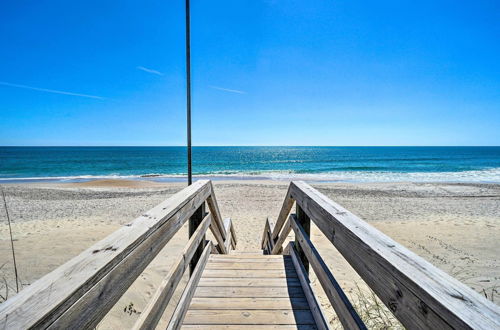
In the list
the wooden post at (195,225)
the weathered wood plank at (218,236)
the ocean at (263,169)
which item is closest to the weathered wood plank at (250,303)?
the wooden post at (195,225)

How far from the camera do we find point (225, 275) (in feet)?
8.86

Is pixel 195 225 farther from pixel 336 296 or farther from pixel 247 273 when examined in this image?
pixel 336 296

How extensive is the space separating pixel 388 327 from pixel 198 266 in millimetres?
1957

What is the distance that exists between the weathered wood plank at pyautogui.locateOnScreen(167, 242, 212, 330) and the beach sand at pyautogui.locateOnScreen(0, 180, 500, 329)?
1341mm

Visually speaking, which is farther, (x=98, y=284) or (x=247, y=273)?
(x=247, y=273)

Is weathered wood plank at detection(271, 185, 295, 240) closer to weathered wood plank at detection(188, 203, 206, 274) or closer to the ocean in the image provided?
weathered wood plank at detection(188, 203, 206, 274)

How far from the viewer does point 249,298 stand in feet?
7.46

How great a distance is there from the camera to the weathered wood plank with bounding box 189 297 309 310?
2.14 meters

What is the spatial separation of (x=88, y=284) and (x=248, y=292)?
1.88m

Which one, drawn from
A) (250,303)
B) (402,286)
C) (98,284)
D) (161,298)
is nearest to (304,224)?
(250,303)

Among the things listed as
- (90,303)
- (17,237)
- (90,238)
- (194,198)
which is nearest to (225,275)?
(194,198)

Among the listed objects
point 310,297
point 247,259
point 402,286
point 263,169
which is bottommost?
point 263,169

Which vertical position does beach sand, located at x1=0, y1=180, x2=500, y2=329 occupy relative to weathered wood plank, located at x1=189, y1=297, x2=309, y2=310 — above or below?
below

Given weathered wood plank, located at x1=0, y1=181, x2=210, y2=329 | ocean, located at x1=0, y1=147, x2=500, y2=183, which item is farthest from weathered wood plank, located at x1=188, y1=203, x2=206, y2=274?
ocean, located at x1=0, y1=147, x2=500, y2=183
